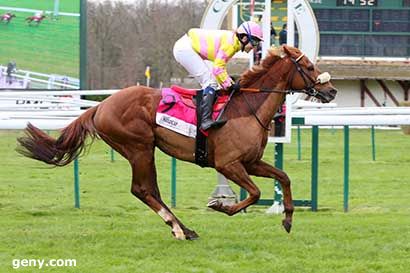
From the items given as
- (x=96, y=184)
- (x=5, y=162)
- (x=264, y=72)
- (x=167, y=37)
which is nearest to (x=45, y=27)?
(x=167, y=37)

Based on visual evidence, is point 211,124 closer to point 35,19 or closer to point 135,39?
point 35,19

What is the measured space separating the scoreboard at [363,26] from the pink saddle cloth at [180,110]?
50.6 feet

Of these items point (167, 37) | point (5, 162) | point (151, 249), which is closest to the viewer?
point (151, 249)

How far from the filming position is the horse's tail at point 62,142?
7.16 meters

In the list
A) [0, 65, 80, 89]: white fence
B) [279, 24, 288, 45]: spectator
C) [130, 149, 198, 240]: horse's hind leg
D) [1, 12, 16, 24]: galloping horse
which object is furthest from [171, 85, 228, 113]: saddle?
[1, 12, 16, 24]: galloping horse

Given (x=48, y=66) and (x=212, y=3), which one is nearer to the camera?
(x=212, y=3)

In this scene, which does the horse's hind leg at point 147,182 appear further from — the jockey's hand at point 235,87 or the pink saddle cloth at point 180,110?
the jockey's hand at point 235,87

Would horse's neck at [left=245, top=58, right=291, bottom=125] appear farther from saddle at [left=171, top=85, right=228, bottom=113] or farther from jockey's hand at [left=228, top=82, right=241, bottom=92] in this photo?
saddle at [left=171, top=85, right=228, bottom=113]

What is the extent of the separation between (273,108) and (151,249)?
149 cm

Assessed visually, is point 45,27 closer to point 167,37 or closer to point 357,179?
point 167,37

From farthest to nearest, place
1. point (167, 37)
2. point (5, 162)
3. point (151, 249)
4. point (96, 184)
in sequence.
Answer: point (167, 37)
point (5, 162)
point (96, 184)
point (151, 249)

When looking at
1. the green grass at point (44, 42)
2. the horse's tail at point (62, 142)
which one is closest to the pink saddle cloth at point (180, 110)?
the horse's tail at point (62, 142)

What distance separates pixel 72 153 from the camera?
284 inches

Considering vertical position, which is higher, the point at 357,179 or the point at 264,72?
the point at 264,72
